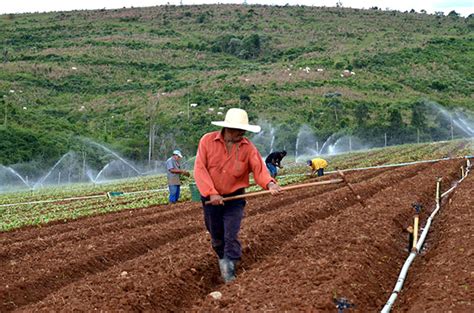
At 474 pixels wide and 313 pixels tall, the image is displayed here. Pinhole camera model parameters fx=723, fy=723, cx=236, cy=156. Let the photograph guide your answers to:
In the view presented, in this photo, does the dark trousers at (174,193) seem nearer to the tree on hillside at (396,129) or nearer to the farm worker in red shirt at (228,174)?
the farm worker in red shirt at (228,174)

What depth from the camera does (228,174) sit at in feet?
25.6

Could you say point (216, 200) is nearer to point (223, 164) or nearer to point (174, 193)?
point (223, 164)

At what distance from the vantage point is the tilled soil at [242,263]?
22.4 ft

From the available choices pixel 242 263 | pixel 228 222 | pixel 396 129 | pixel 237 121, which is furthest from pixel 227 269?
pixel 396 129

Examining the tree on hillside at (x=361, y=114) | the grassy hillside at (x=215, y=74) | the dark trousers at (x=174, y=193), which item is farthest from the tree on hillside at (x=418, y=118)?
the dark trousers at (x=174, y=193)

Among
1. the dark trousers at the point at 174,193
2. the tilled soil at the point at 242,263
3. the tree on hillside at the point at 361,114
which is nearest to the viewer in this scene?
the tilled soil at the point at 242,263

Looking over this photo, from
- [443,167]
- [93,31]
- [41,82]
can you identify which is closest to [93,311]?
[443,167]

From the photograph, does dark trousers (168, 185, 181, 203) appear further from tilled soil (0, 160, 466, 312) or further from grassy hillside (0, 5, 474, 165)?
grassy hillside (0, 5, 474, 165)

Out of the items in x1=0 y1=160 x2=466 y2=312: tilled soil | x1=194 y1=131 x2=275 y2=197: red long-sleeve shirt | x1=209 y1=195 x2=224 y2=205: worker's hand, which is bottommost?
x1=0 y1=160 x2=466 y2=312: tilled soil

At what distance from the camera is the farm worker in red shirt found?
7.70 meters

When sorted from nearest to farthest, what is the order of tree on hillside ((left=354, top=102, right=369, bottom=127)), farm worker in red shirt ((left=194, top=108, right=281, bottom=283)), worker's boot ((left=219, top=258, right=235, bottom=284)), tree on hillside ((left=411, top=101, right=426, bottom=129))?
farm worker in red shirt ((left=194, top=108, right=281, bottom=283)), worker's boot ((left=219, top=258, right=235, bottom=284)), tree on hillside ((left=411, top=101, right=426, bottom=129)), tree on hillside ((left=354, top=102, right=369, bottom=127))

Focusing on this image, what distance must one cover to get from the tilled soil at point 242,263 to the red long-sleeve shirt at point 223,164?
3.28ft

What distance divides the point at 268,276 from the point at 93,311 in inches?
73.7

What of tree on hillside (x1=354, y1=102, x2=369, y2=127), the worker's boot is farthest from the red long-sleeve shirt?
tree on hillside (x1=354, y1=102, x2=369, y2=127)
